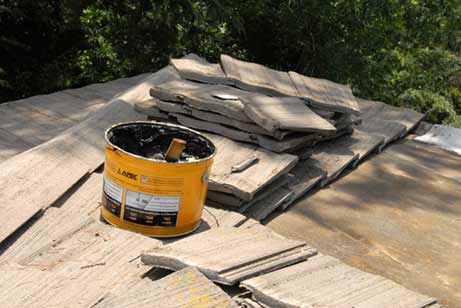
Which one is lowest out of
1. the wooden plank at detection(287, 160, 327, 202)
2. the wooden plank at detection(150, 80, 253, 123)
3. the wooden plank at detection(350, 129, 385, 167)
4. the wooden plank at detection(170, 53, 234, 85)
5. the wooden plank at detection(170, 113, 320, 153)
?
the wooden plank at detection(287, 160, 327, 202)

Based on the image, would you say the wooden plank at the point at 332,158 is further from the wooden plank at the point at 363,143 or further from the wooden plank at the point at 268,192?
the wooden plank at the point at 268,192

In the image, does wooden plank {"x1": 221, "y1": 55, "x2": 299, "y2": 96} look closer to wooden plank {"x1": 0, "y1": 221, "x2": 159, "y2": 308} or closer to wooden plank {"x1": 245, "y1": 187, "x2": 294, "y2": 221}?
wooden plank {"x1": 245, "y1": 187, "x2": 294, "y2": 221}

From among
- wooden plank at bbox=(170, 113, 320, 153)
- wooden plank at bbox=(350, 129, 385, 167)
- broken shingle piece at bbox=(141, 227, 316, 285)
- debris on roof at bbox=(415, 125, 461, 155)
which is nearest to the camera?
broken shingle piece at bbox=(141, 227, 316, 285)

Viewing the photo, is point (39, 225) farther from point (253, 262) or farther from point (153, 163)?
point (253, 262)

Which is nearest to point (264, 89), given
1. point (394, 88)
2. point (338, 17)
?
point (338, 17)

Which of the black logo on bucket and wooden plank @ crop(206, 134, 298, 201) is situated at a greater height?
the black logo on bucket

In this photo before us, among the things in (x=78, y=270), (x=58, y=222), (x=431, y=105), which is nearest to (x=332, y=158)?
(x=58, y=222)

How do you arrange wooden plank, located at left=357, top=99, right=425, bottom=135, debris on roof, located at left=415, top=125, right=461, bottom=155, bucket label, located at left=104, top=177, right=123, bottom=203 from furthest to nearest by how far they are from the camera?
wooden plank, located at left=357, top=99, right=425, bottom=135
debris on roof, located at left=415, top=125, right=461, bottom=155
bucket label, located at left=104, top=177, right=123, bottom=203

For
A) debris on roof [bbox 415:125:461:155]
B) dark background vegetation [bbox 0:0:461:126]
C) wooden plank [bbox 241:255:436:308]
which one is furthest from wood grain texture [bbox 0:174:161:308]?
dark background vegetation [bbox 0:0:461:126]

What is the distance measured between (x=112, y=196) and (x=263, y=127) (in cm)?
134

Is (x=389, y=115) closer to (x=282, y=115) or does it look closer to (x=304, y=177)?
(x=304, y=177)

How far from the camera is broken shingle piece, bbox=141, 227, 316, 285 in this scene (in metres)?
2.81

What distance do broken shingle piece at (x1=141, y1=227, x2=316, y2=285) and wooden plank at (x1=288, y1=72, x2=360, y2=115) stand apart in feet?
6.77

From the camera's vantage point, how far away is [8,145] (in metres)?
4.66
